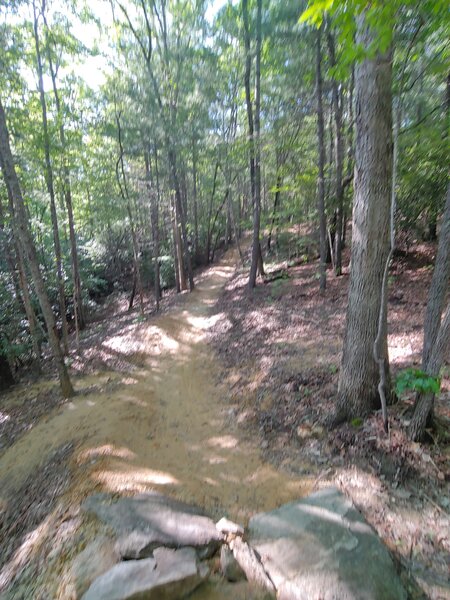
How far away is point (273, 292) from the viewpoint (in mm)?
12992

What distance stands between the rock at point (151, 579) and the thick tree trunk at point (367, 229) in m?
2.81

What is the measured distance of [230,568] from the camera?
2750 mm

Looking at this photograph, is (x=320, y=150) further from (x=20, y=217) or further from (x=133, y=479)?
(x=133, y=479)

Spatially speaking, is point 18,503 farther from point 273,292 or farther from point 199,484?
point 273,292

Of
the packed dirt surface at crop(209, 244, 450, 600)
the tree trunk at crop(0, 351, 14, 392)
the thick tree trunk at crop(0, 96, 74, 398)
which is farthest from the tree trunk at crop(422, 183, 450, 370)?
the tree trunk at crop(0, 351, 14, 392)

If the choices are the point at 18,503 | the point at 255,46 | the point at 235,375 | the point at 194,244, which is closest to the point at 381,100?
the point at 235,375

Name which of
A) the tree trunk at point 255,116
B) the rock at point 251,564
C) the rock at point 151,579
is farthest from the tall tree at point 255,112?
the rock at point 151,579

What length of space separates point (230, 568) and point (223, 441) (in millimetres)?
2758

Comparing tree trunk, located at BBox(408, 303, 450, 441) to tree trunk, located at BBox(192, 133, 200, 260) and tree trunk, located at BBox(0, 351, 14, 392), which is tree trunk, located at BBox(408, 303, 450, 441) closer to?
tree trunk, located at BBox(0, 351, 14, 392)

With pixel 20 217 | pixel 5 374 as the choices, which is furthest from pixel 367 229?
pixel 5 374

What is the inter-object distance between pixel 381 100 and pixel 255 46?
11356mm

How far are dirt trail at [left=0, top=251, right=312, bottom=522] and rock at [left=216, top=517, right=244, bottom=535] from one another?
345 mm

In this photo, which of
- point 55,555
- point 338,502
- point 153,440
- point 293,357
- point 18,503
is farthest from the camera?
point 293,357

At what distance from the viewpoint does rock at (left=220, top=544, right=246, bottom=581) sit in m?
2.72
